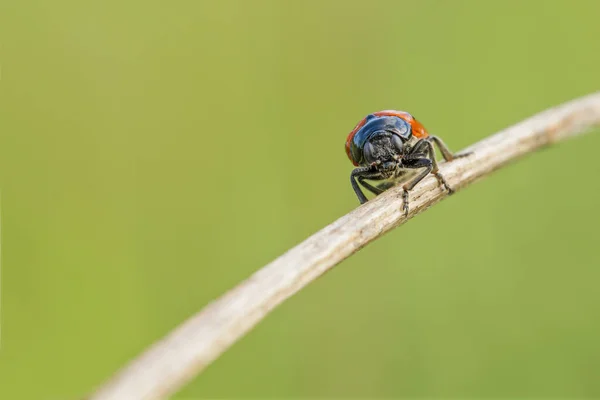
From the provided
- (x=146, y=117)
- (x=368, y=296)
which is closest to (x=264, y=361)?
(x=368, y=296)

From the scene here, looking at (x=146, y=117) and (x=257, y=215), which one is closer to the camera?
(x=257, y=215)

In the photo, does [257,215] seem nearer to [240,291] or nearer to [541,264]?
[541,264]

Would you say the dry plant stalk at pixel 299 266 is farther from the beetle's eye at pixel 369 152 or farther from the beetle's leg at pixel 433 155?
the beetle's eye at pixel 369 152

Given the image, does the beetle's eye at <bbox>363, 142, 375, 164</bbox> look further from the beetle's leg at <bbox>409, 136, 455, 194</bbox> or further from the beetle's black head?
the beetle's leg at <bbox>409, 136, 455, 194</bbox>

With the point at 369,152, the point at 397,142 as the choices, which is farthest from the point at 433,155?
A: the point at 369,152

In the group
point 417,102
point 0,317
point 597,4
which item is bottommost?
point 0,317

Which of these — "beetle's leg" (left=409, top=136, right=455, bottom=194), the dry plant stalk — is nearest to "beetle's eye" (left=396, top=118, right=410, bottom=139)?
"beetle's leg" (left=409, top=136, right=455, bottom=194)
